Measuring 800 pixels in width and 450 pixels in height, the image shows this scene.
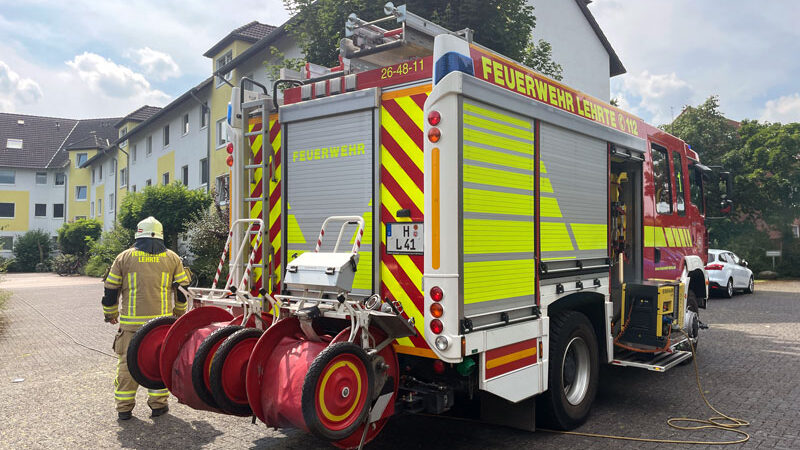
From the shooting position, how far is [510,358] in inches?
165

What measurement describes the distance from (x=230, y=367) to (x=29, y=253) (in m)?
44.0

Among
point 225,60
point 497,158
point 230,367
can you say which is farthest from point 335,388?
point 225,60

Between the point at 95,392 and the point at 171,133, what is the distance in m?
26.2

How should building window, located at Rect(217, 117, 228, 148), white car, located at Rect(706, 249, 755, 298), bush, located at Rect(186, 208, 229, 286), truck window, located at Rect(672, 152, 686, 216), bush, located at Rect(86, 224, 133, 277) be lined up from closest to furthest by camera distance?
truck window, located at Rect(672, 152, 686, 216)
bush, located at Rect(186, 208, 229, 286)
white car, located at Rect(706, 249, 755, 298)
bush, located at Rect(86, 224, 133, 277)
building window, located at Rect(217, 117, 228, 148)

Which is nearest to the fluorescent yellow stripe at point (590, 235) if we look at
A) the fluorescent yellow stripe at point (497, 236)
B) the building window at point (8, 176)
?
the fluorescent yellow stripe at point (497, 236)

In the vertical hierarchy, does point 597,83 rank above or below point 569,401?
above

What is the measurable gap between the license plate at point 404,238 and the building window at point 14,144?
59.5 meters

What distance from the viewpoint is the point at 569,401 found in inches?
196

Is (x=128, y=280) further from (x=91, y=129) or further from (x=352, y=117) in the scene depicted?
(x=91, y=129)

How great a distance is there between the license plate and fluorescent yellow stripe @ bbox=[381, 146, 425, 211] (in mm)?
155

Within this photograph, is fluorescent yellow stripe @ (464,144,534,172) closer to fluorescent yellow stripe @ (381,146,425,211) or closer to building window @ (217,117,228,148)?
fluorescent yellow stripe @ (381,146,425,211)

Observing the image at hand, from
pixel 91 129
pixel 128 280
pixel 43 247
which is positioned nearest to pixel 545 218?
pixel 128 280

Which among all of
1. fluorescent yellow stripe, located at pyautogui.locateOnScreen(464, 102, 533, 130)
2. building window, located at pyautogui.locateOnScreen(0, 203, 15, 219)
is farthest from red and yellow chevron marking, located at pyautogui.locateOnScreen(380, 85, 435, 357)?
building window, located at pyautogui.locateOnScreen(0, 203, 15, 219)

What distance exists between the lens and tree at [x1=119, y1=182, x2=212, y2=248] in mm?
20281
